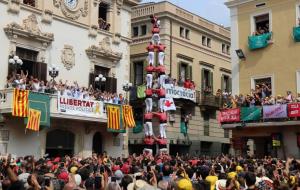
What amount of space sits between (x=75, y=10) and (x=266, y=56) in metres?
11.9

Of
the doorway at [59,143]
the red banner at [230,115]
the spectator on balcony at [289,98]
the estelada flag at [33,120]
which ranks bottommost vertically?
the doorway at [59,143]

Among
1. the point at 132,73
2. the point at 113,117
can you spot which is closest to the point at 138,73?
the point at 132,73

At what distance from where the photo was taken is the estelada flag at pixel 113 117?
2734 cm

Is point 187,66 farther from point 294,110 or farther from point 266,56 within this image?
point 294,110

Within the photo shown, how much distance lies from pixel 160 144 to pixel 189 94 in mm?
11186

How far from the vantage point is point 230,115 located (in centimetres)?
2700

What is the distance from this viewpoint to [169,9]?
35.1m


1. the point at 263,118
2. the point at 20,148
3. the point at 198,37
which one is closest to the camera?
the point at 20,148

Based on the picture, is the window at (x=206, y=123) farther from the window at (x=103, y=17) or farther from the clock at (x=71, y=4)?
the clock at (x=71, y=4)

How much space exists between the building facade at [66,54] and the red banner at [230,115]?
6916mm

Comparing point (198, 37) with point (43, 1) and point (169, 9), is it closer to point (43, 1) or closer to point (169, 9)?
point (169, 9)

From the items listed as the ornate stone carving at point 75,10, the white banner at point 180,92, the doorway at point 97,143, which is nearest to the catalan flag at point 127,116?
the doorway at point 97,143

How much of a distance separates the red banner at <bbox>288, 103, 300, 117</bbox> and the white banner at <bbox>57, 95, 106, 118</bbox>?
34.2ft

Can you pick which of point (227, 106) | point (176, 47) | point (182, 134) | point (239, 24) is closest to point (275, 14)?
point (239, 24)
